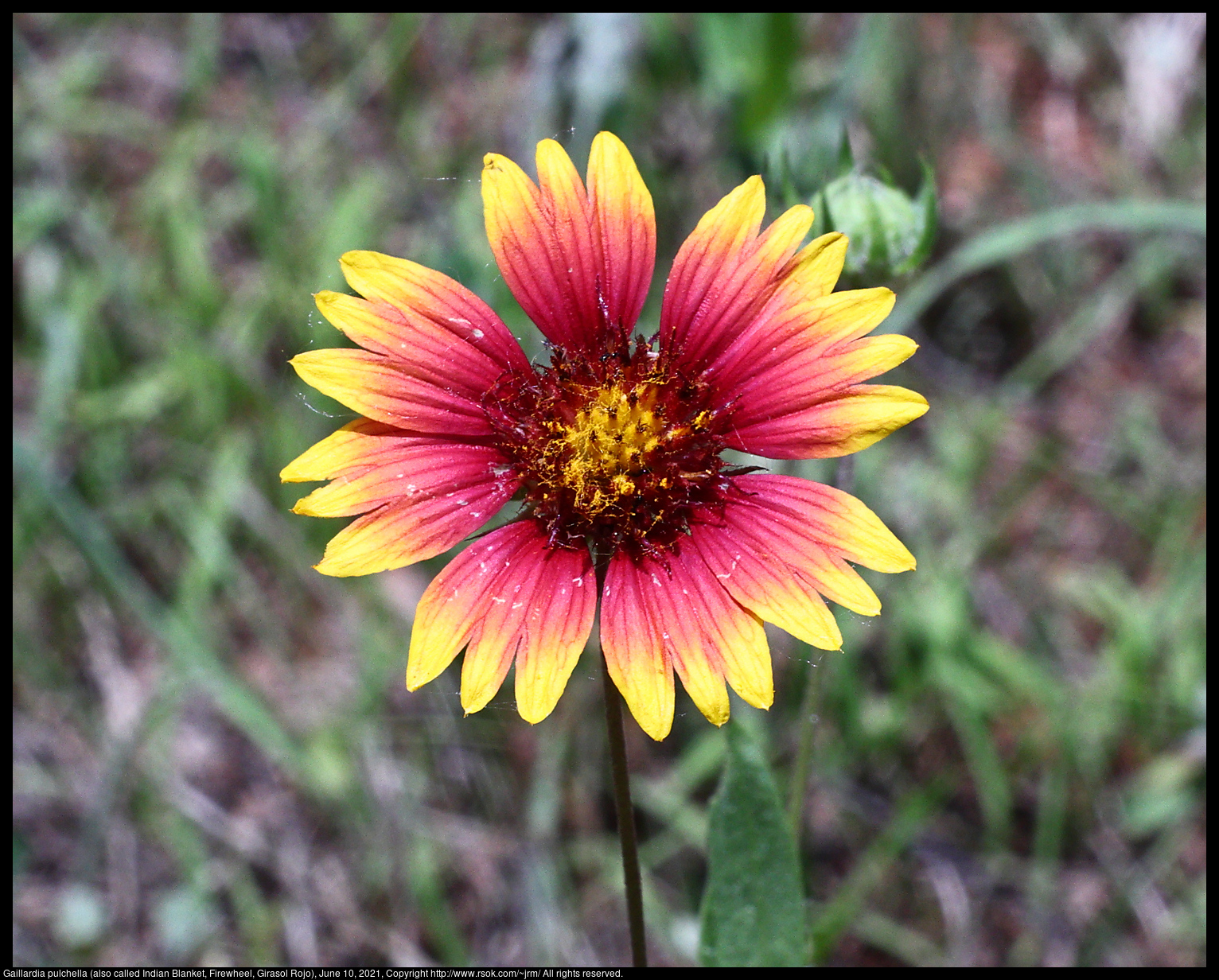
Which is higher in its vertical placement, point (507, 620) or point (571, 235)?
point (571, 235)

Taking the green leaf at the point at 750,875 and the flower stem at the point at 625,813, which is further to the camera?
the green leaf at the point at 750,875

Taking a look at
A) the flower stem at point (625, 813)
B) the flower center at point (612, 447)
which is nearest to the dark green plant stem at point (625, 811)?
the flower stem at point (625, 813)

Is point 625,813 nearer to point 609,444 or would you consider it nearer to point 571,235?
point 609,444

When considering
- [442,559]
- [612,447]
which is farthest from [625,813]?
[442,559]

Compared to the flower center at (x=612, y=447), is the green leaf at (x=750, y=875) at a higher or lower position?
lower

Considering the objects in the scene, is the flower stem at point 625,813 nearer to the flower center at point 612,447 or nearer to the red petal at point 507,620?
the red petal at point 507,620

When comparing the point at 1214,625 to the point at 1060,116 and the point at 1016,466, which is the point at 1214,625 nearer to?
the point at 1016,466

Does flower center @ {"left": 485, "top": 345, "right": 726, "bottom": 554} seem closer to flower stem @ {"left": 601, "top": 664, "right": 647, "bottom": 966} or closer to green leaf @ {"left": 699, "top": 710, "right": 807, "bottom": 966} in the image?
flower stem @ {"left": 601, "top": 664, "right": 647, "bottom": 966}
